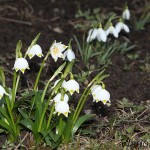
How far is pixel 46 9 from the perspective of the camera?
5.69 meters

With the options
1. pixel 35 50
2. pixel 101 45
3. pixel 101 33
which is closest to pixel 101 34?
pixel 101 33

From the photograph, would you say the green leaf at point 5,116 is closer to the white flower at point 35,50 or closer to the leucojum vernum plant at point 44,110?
the leucojum vernum plant at point 44,110

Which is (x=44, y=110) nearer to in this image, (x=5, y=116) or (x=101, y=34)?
(x=5, y=116)

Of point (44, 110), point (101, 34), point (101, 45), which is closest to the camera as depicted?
point (44, 110)

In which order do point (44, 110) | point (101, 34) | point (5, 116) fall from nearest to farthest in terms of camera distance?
point (44, 110)
point (5, 116)
point (101, 34)

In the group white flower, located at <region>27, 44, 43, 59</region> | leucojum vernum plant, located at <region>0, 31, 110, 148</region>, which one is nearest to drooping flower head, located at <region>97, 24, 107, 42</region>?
leucojum vernum plant, located at <region>0, 31, 110, 148</region>

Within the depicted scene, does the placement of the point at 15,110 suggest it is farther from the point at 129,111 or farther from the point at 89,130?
the point at 129,111

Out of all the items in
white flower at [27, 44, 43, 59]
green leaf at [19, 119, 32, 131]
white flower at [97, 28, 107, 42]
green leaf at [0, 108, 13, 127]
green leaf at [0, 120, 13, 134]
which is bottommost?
green leaf at [0, 120, 13, 134]

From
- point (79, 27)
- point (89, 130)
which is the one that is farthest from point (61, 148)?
point (79, 27)

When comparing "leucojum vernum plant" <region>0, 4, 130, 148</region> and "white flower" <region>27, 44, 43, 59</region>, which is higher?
"white flower" <region>27, 44, 43, 59</region>

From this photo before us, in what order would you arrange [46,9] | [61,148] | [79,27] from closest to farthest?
[61,148]
[79,27]
[46,9]

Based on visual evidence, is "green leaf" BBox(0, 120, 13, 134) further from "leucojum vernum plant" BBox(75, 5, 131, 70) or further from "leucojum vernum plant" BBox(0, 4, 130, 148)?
"leucojum vernum plant" BBox(75, 5, 131, 70)

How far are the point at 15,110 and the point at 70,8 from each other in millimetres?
2414

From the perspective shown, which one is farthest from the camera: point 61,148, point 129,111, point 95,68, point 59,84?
point 95,68
